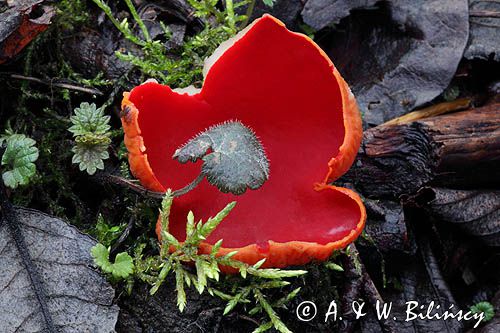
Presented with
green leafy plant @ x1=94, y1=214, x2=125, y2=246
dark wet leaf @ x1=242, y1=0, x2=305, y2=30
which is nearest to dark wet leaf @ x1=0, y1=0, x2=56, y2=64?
green leafy plant @ x1=94, y1=214, x2=125, y2=246

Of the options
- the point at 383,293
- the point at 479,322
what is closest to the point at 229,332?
the point at 383,293

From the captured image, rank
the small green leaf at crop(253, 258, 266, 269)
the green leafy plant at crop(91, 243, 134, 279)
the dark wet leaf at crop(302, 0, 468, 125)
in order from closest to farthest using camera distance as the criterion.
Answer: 1. the small green leaf at crop(253, 258, 266, 269)
2. the green leafy plant at crop(91, 243, 134, 279)
3. the dark wet leaf at crop(302, 0, 468, 125)

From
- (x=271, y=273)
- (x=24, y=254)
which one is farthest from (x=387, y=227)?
(x=24, y=254)

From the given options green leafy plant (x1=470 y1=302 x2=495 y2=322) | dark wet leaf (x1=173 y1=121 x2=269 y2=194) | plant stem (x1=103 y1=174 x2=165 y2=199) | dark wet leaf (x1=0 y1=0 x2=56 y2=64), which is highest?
dark wet leaf (x1=0 y1=0 x2=56 y2=64)

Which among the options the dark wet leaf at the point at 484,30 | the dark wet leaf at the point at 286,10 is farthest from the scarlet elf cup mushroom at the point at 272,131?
the dark wet leaf at the point at 484,30

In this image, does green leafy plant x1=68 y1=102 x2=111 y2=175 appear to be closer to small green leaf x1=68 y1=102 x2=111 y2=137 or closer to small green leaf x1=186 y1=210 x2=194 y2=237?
small green leaf x1=68 y1=102 x2=111 y2=137

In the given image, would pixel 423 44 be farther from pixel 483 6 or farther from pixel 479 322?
pixel 479 322
